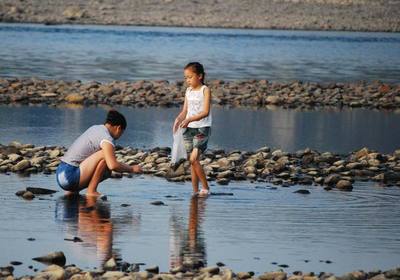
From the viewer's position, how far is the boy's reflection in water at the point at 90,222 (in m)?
12.2

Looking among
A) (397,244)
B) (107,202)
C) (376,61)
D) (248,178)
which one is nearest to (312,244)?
(397,244)

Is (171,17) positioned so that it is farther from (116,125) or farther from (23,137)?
(116,125)

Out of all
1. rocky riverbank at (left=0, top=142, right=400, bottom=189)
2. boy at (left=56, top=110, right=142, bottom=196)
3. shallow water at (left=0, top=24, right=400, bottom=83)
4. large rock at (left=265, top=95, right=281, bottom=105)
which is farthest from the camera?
shallow water at (left=0, top=24, right=400, bottom=83)

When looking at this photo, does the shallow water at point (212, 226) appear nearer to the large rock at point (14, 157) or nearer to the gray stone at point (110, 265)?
the gray stone at point (110, 265)

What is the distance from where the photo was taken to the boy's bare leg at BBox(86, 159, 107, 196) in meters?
15.4

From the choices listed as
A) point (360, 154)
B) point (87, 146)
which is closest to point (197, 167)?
point (87, 146)

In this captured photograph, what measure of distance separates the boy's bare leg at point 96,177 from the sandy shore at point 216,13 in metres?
77.3

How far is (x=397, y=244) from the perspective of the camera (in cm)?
1300

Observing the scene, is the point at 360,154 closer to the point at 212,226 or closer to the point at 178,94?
the point at 212,226

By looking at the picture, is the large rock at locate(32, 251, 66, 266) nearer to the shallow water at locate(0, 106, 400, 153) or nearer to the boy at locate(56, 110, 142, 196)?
the boy at locate(56, 110, 142, 196)

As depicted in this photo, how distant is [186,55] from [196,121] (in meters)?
38.1

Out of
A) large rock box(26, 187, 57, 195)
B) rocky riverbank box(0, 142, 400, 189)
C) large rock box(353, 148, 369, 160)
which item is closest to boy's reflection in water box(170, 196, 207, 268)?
Result: large rock box(26, 187, 57, 195)

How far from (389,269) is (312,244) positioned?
1.25m

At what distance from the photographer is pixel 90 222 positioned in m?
13.8
